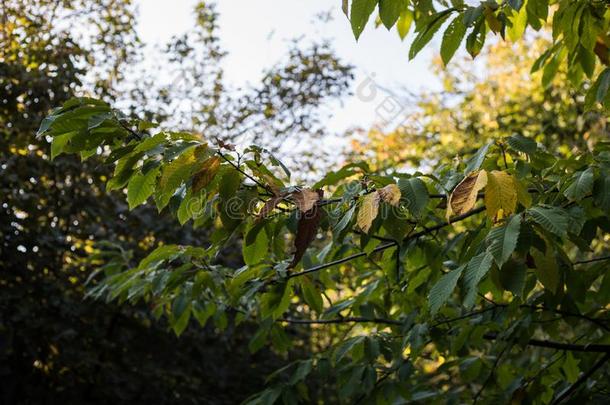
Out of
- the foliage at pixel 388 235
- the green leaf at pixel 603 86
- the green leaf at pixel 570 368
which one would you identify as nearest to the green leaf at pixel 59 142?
the foliage at pixel 388 235

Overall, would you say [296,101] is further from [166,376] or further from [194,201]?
[194,201]

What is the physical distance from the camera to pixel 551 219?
1.21 m

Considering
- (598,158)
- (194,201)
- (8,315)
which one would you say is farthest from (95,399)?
(598,158)

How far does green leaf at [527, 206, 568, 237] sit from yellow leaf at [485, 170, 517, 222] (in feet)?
0.12

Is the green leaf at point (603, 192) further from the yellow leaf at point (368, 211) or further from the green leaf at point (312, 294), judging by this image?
the green leaf at point (312, 294)

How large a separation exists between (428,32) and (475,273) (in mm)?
815

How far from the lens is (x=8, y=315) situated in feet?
13.6

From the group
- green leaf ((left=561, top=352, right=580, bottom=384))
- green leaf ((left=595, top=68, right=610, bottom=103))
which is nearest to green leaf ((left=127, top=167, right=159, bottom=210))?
green leaf ((left=595, top=68, right=610, bottom=103))

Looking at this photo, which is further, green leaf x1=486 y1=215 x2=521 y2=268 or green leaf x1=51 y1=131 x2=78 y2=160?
green leaf x1=51 y1=131 x2=78 y2=160

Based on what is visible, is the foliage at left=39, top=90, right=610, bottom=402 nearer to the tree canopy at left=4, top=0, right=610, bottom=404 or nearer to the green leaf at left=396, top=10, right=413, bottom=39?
the tree canopy at left=4, top=0, right=610, bottom=404

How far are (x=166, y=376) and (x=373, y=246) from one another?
3346 mm

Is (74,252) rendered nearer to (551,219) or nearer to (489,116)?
(551,219)

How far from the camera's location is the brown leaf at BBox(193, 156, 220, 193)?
1.46 metres

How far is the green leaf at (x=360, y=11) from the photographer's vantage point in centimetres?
151
